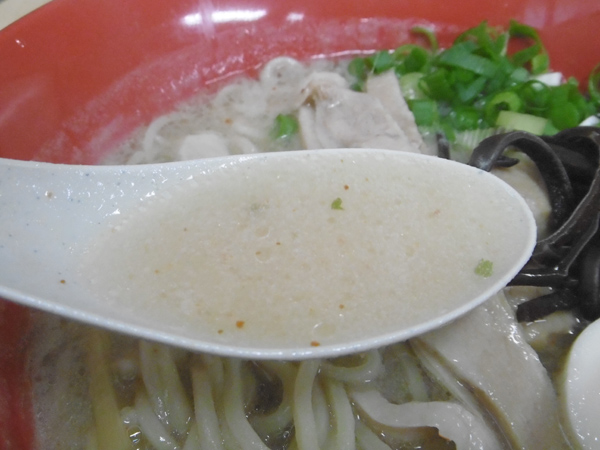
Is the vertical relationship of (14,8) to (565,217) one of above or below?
above

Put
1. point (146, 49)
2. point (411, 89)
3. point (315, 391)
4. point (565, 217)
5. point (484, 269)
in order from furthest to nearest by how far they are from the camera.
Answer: point (411, 89) → point (146, 49) → point (565, 217) → point (315, 391) → point (484, 269)

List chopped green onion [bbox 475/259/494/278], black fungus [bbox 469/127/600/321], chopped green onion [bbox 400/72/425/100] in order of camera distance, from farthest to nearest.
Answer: chopped green onion [bbox 400/72/425/100], black fungus [bbox 469/127/600/321], chopped green onion [bbox 475/259/494/278]

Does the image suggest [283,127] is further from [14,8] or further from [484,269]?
[14,8]

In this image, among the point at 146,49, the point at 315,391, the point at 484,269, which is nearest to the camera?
the point at 484,269

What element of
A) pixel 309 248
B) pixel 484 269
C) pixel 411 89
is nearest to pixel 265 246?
pixel 309 248

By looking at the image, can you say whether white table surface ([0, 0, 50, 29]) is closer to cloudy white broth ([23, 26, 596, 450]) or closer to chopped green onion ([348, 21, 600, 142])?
cloudy white broth ([23, 26, 596, 450])

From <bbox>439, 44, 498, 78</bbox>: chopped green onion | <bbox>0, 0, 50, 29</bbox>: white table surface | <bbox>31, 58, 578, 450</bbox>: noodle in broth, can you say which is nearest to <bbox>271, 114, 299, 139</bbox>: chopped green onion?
<bbox>439, 44, 498, 78</bbox>: chopped green onion

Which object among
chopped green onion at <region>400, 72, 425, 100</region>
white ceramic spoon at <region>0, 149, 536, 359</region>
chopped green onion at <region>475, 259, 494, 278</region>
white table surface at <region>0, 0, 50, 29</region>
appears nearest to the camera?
white ceramic spoon at <region>0, 149, 536, 359</region>
